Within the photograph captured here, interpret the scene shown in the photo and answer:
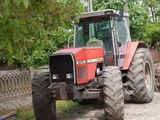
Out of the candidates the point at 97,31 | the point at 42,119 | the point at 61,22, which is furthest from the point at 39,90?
the point at 97,31

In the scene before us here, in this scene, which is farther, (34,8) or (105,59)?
(105,59)

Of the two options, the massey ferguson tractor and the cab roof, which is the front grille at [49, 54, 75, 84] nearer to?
the massey ferguson tractor

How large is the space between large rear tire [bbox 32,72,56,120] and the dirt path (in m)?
0.60

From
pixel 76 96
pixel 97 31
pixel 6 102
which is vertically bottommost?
pixel 6 102

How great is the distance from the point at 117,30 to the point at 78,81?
7.92 ft

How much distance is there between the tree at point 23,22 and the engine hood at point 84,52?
64cm

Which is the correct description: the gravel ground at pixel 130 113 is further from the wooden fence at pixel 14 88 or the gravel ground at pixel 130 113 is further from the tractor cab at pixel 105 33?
the wooden fence at pixel 14 88

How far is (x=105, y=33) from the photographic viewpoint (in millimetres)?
8648

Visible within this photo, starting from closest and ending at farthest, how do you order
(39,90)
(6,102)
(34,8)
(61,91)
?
(34,8) → (61,91) → (39,90) → (6,102)

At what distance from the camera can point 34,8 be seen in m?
5.32

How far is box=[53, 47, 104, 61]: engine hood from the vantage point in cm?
718

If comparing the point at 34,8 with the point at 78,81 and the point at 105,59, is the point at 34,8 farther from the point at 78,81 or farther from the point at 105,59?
the point at 105,59

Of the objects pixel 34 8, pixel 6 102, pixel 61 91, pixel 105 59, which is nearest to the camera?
pixel 34 8

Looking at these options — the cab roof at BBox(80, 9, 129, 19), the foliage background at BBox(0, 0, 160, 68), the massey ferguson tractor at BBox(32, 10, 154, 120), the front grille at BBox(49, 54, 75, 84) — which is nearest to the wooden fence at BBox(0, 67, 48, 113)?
the foliage background at BBox(0, 0, 160, 68)
